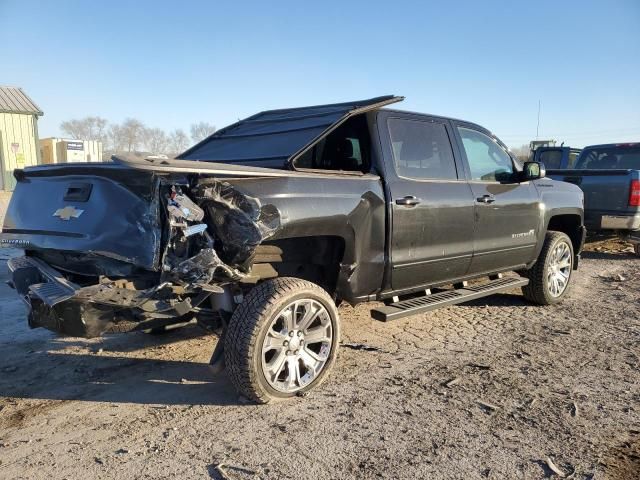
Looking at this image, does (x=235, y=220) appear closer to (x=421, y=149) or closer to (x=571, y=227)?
(x=421, y=149)

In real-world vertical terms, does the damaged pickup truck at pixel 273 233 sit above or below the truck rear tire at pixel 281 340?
above

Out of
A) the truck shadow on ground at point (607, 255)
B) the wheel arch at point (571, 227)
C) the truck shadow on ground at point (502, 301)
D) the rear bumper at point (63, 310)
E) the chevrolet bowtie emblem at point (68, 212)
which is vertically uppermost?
the chevrolet bowtie emblem at point (68, 212)

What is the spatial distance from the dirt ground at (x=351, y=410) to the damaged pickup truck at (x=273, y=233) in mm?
400

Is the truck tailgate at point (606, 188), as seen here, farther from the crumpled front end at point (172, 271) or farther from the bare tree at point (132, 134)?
the bare tree at point (132, 134)

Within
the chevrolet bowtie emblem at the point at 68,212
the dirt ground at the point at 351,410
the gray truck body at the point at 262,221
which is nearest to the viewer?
the dirt ground at the point at 351,410

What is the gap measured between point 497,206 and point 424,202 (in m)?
1.18

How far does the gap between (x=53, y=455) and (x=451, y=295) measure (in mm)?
3348

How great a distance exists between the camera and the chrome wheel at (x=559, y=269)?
5875 millimetres

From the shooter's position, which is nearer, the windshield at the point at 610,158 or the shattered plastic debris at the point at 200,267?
the shattered plastic debris at the point at 200,267

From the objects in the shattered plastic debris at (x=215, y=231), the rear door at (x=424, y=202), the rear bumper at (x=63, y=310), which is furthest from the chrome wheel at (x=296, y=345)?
the rear bumper at (x=63, y=310)

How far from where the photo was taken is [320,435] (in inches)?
115

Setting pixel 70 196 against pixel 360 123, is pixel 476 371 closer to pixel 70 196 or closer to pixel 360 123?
pixel 360 123

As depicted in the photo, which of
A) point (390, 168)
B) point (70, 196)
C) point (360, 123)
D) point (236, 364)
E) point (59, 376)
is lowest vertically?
point (59, 376)

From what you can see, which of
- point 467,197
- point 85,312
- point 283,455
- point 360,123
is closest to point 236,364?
point 283,455
